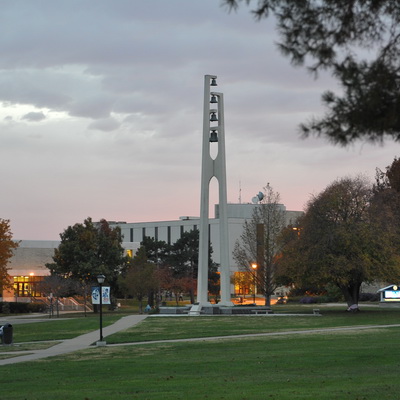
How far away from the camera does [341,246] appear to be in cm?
5825

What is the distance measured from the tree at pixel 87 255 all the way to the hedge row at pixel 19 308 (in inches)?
158

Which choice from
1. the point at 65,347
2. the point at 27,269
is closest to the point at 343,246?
the point at 65,347

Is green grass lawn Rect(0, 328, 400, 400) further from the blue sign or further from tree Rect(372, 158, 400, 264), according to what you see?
tree Rect(372, 158, 400, 264)

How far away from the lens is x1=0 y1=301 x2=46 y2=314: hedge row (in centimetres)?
8031

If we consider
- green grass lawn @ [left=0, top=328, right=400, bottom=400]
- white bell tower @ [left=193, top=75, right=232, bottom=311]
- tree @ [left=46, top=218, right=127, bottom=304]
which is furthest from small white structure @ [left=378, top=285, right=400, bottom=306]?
green grass lawn @ [left=0, top=328, right=400, bottom=400]

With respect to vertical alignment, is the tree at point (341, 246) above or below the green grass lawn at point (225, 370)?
above

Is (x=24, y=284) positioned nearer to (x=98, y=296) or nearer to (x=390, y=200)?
(x=390, y=200)

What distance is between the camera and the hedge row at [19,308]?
80.3m

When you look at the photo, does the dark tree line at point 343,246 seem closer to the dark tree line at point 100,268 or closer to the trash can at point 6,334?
the dark tree line at point 100,268

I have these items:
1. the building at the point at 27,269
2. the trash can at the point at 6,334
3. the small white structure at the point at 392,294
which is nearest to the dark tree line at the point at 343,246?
the small white structure at the point at 392,294

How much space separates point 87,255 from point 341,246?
3044 centimetres

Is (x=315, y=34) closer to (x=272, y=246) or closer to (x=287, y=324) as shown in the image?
(x=287, y=324)

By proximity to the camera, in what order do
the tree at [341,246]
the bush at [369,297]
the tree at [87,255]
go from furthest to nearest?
1. the bush at [369,297]
2. the tree at [87,255]
3. the tree at [341,246]

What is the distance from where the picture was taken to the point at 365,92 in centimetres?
1130
